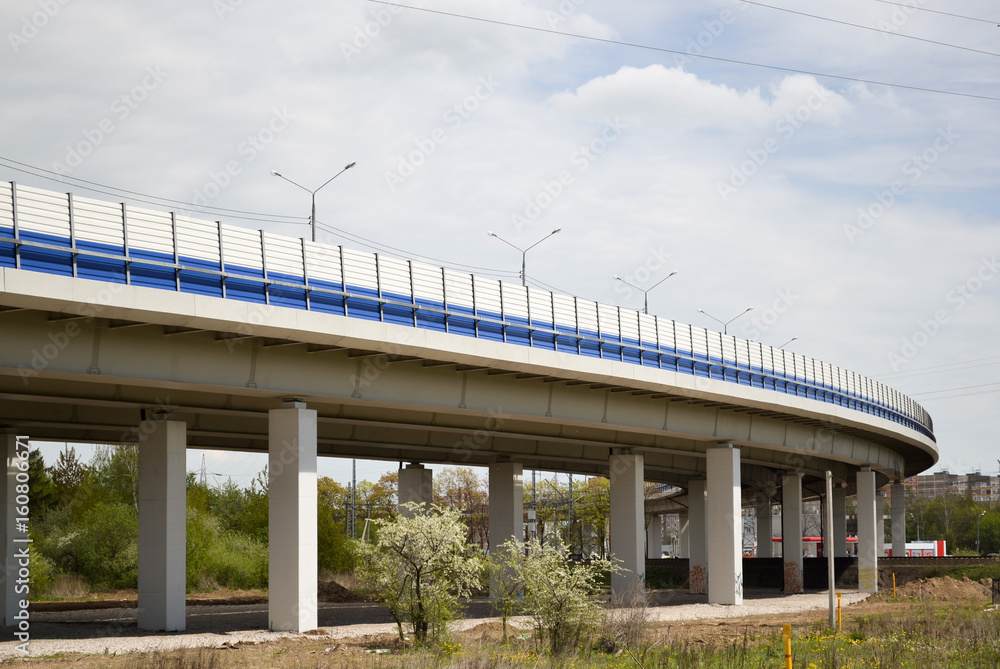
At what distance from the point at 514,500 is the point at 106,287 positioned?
90.5 ft

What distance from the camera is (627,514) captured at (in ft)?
138

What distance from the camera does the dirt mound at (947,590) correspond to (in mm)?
A: 43438

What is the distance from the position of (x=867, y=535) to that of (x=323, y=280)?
142 ft

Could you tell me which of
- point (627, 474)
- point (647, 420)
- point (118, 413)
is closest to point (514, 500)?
point (627, 474)

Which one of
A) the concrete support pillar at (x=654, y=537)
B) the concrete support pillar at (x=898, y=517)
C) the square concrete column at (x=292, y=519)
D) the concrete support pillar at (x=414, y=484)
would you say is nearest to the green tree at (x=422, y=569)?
the square concrete column at (x=292, y=519)

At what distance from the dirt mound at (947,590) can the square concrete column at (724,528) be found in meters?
9.46

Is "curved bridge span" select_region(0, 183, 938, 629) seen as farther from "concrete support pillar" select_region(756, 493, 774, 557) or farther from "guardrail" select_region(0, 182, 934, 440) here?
"concrete support pillar" select_region(756, 493, 774, 557)

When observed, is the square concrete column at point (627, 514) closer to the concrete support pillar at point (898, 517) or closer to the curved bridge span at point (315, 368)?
the curved bridge span at point (315, 368)

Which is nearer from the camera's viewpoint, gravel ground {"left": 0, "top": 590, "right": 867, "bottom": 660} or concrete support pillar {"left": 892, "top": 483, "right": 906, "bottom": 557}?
gravel ground {"left": 0, "top": 590, "right": 867, "bottom": 660}

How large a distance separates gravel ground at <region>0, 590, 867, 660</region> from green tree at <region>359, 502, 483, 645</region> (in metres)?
1.92

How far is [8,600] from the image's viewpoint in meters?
30.4

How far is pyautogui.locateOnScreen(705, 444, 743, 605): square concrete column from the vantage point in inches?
1574

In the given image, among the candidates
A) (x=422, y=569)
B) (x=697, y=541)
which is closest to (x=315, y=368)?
(x=422, y=569)

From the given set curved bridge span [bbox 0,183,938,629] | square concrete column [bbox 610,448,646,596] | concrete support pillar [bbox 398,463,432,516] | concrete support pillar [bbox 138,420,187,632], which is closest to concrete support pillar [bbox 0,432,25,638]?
curved bridge span [bbox 0,183,938,629]
